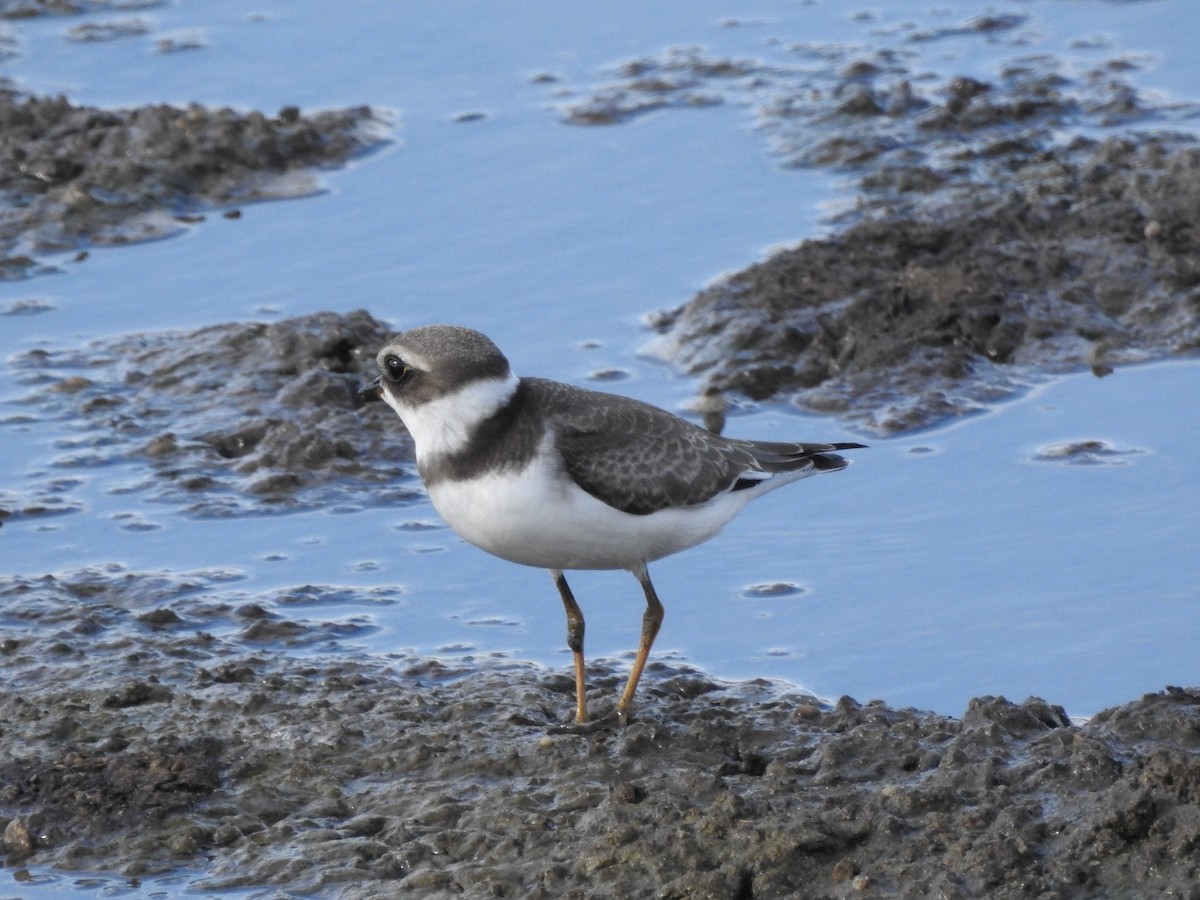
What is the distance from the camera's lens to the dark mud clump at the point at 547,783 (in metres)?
5.06

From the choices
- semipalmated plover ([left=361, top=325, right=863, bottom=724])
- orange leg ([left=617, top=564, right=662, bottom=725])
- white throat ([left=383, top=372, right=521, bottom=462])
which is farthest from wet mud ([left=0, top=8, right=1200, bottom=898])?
white throat ([left=383, top=372, right=521, bottom=462])

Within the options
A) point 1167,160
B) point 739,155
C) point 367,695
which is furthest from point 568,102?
point 367,695

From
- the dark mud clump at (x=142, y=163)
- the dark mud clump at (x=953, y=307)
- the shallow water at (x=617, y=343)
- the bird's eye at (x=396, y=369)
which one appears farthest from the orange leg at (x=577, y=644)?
the dark mud clump at (x=142, y=163)

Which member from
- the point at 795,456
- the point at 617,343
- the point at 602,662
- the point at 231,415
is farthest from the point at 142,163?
the point at 795,456

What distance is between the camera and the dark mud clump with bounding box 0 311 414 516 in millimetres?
8555

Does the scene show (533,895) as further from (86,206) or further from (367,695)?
(86,206)

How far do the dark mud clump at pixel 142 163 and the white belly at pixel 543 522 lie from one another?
19.5 feet

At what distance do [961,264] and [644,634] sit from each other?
155 inches

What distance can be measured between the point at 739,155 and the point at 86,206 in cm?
415

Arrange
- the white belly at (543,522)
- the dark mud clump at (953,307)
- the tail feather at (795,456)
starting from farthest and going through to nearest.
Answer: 1. the dark mud clump at (953,307)
2. the tail feather at (795,456)
3. the white belly at (543,522)

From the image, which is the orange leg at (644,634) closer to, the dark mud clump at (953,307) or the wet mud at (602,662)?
the wet mud at (602,662)

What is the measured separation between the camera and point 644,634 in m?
6.46

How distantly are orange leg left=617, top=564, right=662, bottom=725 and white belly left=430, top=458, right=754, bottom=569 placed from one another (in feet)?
0.39

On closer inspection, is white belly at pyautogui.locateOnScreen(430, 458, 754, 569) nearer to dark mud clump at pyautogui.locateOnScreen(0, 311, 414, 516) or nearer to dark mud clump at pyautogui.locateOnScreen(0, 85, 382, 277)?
dark mud clump at pyautogui.locateOnScreen(0, 311, 414, 516)
